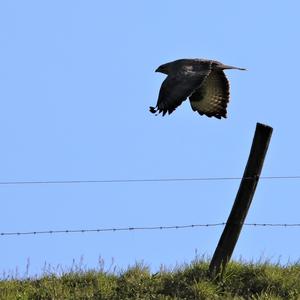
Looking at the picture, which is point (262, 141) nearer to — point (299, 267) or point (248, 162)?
point (248, 162)

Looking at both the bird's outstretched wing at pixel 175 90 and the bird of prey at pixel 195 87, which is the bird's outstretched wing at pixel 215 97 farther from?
the bird's outstretched wing at pixel 175 90

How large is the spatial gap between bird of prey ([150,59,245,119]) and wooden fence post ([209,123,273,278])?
100 cm

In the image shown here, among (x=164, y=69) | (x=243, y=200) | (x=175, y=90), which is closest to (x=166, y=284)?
(x=243, y=200)

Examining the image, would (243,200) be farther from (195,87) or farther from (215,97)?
(215,97)

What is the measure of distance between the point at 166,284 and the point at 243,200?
1.23 metres

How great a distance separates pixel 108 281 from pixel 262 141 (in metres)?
2.27

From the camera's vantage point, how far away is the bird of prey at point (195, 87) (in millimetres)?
9148

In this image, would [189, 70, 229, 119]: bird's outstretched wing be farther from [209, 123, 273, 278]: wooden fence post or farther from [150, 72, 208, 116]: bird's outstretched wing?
[209, 123, 273, 278]: wooden fence post

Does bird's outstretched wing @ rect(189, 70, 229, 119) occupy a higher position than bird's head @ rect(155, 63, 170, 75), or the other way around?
bird's head @ rect(155, 63, 170, 75)

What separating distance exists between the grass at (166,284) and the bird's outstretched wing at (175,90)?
1.77m

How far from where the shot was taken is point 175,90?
930cm

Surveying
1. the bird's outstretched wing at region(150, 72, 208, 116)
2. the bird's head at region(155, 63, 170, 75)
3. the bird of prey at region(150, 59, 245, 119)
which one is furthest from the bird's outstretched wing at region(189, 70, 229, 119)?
the bird's outstretched wing at region(150, 72, 208, 116)

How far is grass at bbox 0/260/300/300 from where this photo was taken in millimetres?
8578

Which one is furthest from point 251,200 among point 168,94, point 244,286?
point 168,94
